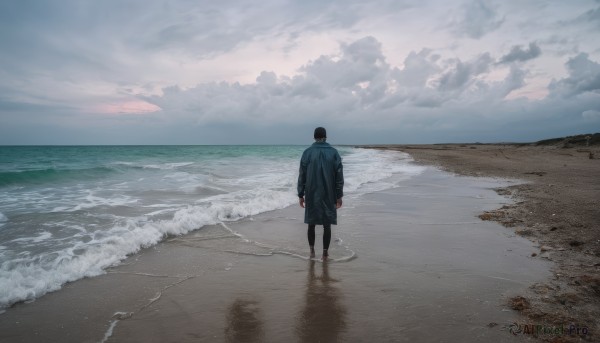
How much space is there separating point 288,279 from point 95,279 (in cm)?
249

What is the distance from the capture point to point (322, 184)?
541cm

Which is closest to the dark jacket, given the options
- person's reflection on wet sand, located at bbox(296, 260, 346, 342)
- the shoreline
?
person's reflection on wet sand, located at bbox(296, 260, 346, 342)

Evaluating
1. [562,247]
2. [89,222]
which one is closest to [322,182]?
[562,247]

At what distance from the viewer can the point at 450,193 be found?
39.2 feet

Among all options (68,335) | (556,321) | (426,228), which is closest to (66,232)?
(68,335)

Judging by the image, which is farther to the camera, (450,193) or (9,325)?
(450,193)

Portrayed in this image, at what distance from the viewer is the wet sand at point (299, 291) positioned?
3.25m

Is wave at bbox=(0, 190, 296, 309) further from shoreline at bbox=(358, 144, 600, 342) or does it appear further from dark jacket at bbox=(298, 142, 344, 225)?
shoreline at bbox=(358, 144, 600, 342)

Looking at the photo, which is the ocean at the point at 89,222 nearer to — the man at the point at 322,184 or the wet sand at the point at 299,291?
the wet sand at the point at 299,291

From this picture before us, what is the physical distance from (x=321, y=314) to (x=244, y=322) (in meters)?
0.75

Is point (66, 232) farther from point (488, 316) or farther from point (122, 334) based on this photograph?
point (488, 316)

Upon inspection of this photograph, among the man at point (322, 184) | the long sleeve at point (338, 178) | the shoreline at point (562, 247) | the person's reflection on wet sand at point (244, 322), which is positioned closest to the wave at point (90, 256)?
the person's reflection on wet sand at point (244, 322)

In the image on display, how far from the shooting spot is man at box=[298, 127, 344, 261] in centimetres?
540

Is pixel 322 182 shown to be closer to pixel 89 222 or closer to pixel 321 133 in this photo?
pixel 321 133
